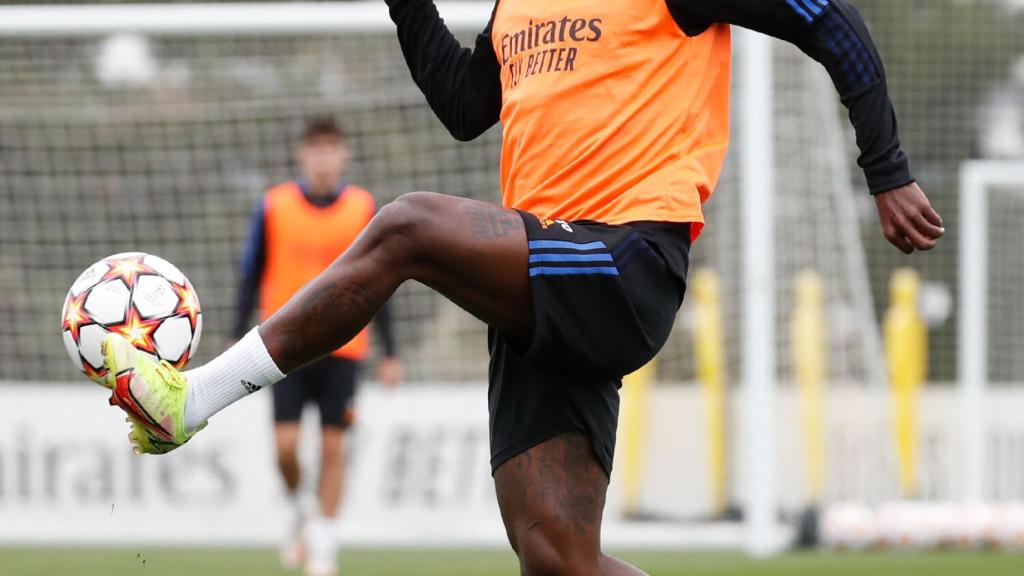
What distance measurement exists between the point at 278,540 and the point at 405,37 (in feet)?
21.8

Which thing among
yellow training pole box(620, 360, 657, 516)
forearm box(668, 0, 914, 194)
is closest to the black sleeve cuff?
forearm box(668, 0, 914, 194)

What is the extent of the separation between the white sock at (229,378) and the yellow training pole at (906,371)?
9498 millimetres

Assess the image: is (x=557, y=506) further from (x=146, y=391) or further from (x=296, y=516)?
(x=296, y=516)

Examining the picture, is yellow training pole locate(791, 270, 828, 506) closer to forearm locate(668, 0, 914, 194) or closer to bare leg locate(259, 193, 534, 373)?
forearm locate(668, 0, 914, 194)

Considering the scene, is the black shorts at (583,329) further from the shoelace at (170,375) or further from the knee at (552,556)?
the shoelace at (170,375)

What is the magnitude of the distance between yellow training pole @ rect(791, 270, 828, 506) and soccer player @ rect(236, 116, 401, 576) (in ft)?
14.1

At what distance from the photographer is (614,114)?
390 cm

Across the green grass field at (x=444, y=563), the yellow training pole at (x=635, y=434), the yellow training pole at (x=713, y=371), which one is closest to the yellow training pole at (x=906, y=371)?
the yellow training pole at (x=713, y=371)

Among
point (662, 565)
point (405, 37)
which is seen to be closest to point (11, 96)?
point (662, 565)

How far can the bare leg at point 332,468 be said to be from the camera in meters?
8.52

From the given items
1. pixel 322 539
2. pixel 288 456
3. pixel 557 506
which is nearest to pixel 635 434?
pixel 288 456

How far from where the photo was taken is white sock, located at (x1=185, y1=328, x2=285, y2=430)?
350 cm

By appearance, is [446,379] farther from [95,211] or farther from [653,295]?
[653,295]

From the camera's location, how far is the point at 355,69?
36.8 feet
